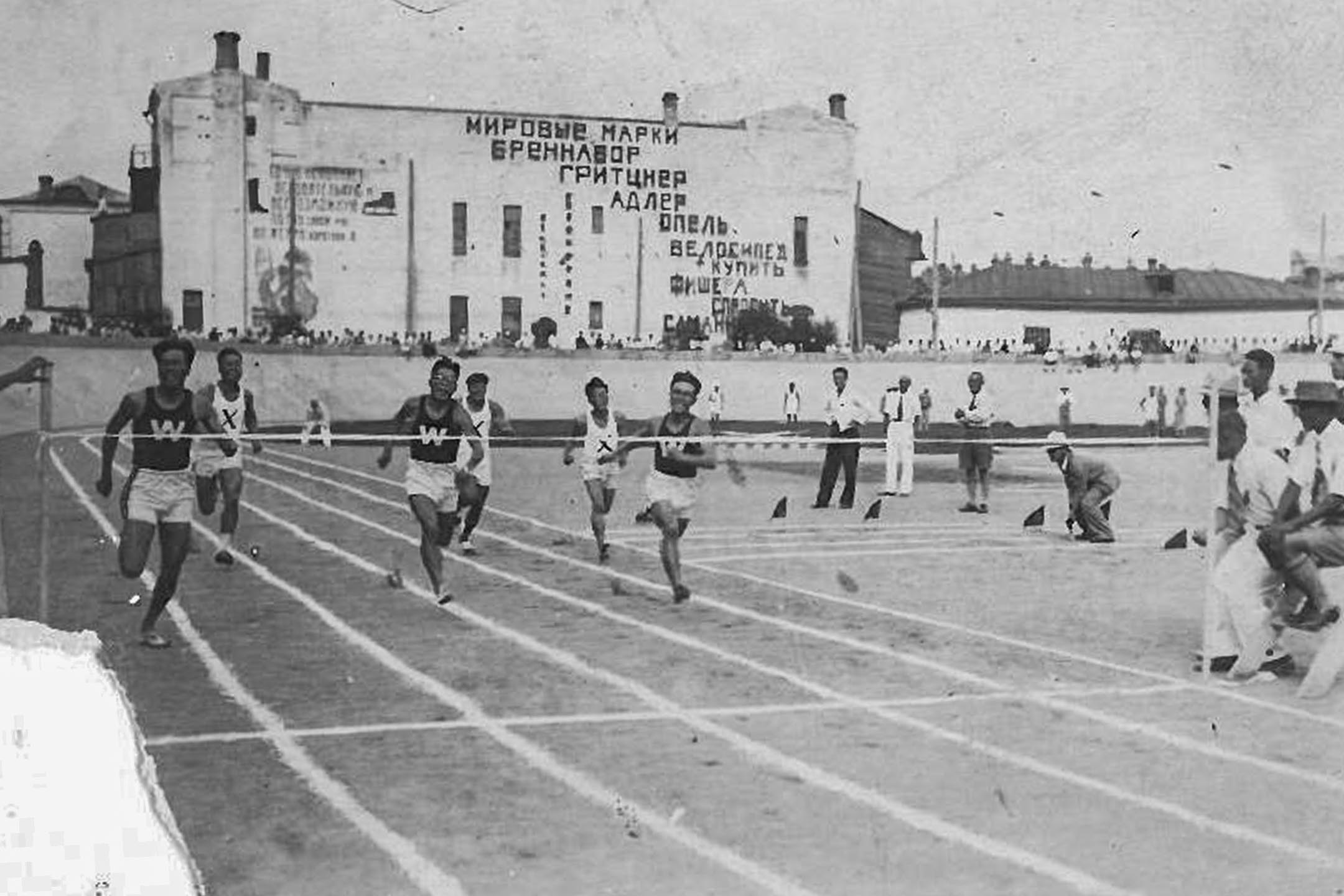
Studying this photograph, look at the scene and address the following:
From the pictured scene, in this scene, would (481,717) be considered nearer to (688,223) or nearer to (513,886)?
(513,886)

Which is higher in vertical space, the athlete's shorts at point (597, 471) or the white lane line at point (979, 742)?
the athlete's shorts at point (597, 471)

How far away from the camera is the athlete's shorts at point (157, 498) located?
6.20 metres

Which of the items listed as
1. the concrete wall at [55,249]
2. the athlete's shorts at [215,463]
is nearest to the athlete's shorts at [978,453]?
the athlete's shorts at [215,463]

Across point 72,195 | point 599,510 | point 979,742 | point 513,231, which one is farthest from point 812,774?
point 599,510

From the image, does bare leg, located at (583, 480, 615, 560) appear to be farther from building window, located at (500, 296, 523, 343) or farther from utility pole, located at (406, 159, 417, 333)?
utility pole, located at (406, 159, 417, 333)

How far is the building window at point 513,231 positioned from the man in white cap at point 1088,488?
473 centimetres

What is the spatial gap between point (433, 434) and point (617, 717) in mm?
2525

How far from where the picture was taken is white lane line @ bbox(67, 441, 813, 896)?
403cm

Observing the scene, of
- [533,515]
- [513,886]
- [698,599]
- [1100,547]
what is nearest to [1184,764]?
[513,886]

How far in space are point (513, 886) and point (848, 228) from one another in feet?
17.4

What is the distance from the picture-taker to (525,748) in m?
4.95

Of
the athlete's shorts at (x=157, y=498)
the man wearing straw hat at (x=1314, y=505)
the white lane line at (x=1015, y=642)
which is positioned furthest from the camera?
the athlete's shorts at (x=157, y=498)

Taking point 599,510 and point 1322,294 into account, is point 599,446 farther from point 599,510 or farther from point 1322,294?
point 1322,294

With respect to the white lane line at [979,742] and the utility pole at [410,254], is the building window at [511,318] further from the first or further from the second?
the white lane line at [979,742]
